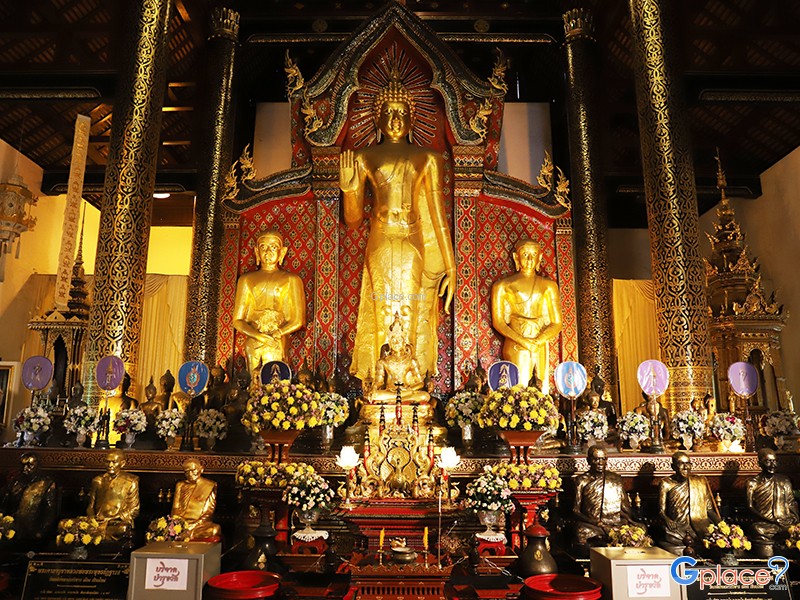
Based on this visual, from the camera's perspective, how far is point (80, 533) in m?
4.78

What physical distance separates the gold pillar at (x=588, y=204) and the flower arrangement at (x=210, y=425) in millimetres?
5003

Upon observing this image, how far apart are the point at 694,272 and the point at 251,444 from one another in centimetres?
504

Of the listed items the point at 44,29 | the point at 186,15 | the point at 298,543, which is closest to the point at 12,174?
the point at 44,29

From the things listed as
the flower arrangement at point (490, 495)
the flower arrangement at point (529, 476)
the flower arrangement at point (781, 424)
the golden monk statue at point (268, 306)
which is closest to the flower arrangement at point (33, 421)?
the golden monk statue at point (268, 306)

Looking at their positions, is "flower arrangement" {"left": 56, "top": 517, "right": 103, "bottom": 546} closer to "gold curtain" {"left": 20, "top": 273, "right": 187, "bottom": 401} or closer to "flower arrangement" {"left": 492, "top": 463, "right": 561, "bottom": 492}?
"flower arrangement" {"left": 492, "top": 463, "right": 561, "bottom": 492}

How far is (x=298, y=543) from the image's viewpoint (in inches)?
203

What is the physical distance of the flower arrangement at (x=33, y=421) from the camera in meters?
6.59

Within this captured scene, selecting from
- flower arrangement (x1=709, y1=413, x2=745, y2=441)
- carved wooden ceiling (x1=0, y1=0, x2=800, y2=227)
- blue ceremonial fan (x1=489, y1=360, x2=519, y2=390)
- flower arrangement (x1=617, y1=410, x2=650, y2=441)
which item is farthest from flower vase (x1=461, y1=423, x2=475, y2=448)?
carved wooden ceiling (x1=0, y1=0, x2=800, y2=227)

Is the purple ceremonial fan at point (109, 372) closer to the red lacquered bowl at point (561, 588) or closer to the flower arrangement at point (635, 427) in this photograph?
the red lacquered bowl at point (561, 588)

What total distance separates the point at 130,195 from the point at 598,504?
19.1 ft

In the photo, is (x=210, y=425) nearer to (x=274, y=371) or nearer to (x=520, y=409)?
(x=274, y=371)

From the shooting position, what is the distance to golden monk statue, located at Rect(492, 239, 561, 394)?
828cm

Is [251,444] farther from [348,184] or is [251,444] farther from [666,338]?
[666,338]

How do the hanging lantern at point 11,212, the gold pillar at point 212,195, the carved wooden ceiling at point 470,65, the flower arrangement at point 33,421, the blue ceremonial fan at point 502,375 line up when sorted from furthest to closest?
the hanging lantern at point 11,212 → the carved wooden ceiling at point 470,65 → the gold pillar at point 212,195 → the blue ceremonial fan at point 502,375 → the flower arrangement at point 33,421
